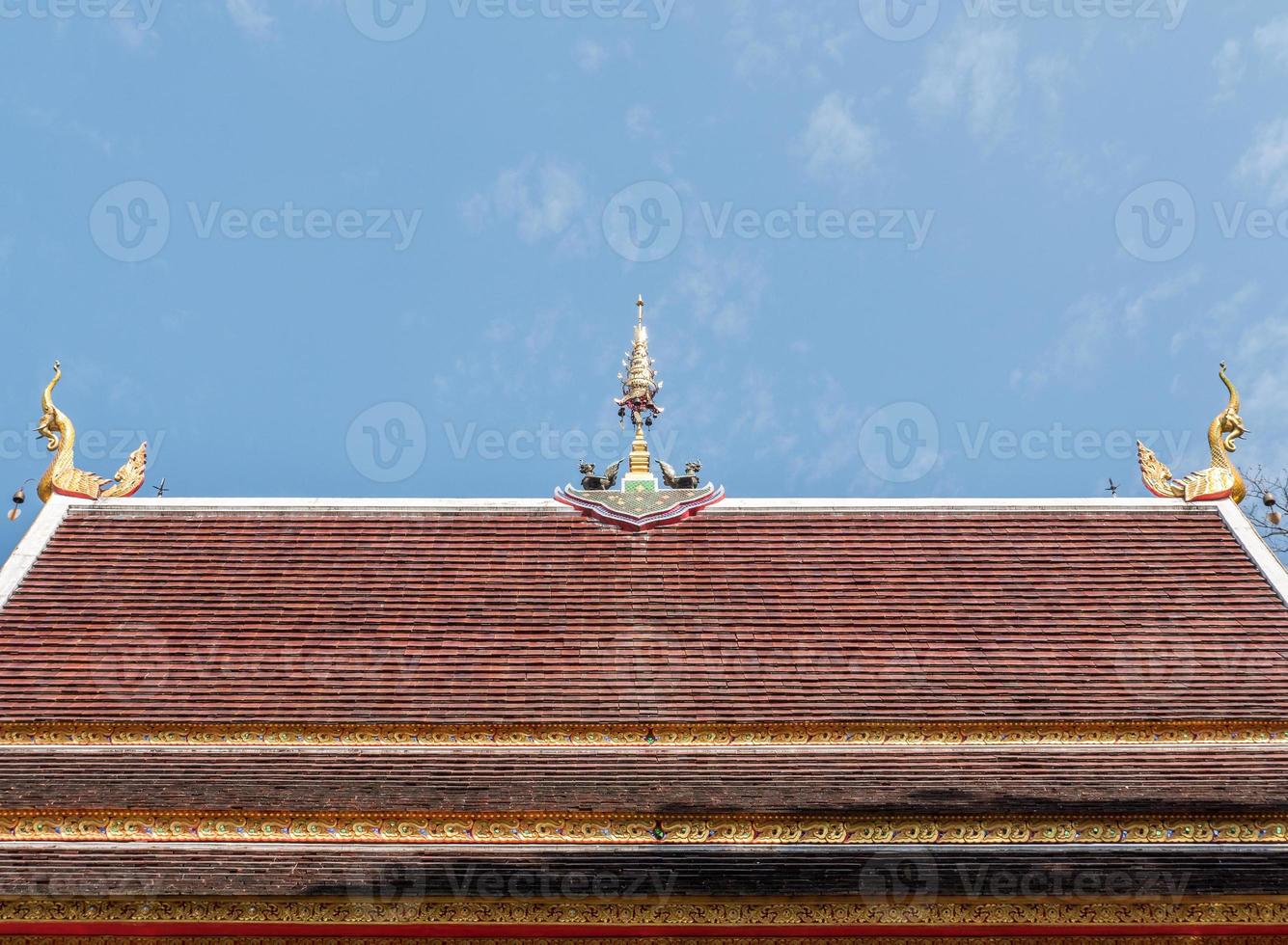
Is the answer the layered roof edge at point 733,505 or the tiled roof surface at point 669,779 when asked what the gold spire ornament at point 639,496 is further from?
the tiled roof surface at point 669,779

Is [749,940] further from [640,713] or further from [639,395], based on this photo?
[639,395]

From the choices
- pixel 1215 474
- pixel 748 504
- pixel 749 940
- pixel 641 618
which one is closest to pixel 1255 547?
pixel 1215 474

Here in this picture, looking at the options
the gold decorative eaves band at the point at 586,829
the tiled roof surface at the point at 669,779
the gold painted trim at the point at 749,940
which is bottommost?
the gold painted trim at the point at 749,940

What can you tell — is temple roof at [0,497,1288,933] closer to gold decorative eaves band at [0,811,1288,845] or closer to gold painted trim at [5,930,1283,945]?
gold decorative eaves band at [0,811,1288,845]

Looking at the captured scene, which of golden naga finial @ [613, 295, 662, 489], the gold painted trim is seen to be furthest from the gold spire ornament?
the gold painted trim

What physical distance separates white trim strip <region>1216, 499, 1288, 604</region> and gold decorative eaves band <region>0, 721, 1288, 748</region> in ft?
9.40

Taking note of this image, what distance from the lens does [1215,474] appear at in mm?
15047

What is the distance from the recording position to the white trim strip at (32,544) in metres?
13.2

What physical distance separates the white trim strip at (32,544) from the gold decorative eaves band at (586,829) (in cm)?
464

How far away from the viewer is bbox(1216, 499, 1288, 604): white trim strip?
13.6m

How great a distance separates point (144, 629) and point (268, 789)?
12.3 feet

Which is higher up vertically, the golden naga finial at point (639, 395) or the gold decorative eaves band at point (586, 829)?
the golden naga finial at point (639, 395)

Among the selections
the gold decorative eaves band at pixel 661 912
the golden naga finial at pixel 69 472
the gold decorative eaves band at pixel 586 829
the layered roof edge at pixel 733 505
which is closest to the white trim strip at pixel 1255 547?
the layered roof edge at pixel 733 505

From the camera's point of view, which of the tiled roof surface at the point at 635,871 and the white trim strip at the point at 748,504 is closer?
the tiled roof surface at the point at 635,871
